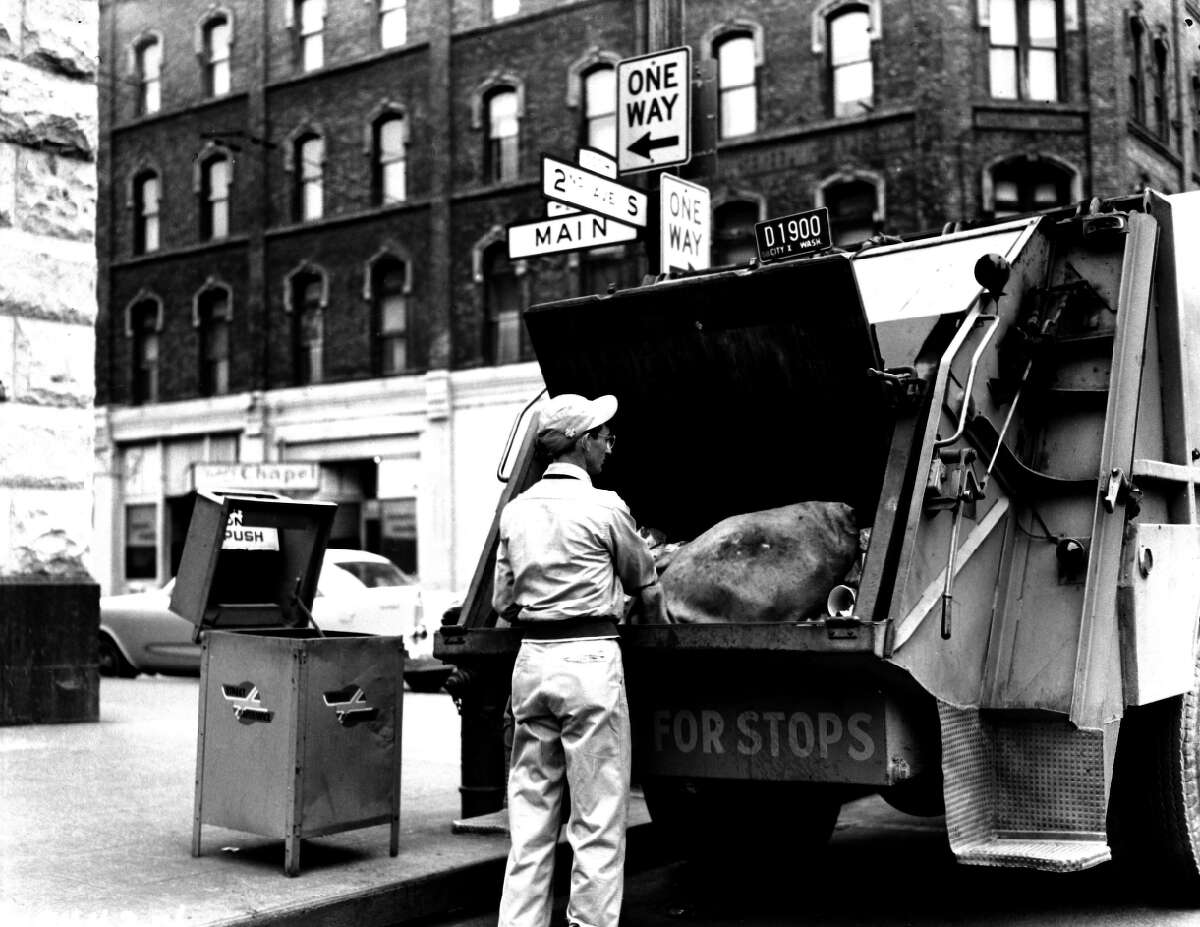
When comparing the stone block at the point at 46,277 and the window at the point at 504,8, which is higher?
the window at the point at 504,8

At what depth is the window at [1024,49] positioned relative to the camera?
24.3m

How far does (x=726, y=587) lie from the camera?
18.0 feet

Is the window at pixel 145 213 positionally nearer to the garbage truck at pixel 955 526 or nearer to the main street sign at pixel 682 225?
the main street sign at pixel 682 225

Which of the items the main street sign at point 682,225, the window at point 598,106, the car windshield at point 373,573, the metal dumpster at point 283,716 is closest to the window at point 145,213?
the window at point 598,106

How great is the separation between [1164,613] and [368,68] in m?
26.1

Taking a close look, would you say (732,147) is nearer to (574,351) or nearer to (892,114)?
(892,114)

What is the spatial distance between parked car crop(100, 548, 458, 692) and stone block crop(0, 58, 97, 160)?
4905mm

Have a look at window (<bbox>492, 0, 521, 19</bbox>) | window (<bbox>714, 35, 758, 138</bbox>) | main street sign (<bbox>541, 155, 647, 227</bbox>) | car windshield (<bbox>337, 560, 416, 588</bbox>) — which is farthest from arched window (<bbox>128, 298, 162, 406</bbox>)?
main street sign (<bbox>541, 155, 647, 227</bbox>)

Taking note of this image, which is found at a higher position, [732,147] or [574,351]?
[732,147]

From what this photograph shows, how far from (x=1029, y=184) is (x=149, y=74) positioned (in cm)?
1948

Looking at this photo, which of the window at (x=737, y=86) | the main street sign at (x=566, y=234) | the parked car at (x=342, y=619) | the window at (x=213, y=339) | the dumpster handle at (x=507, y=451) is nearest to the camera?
the dumpster handle at (x=507, y=451)

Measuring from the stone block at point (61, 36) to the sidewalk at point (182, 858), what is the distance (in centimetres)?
472

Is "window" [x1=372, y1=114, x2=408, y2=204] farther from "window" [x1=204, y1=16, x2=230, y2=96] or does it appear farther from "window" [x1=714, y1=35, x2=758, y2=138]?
"window" [x1=714, y1=35, x2=758, y2=138]

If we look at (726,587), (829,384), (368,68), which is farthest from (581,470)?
(368,68)
